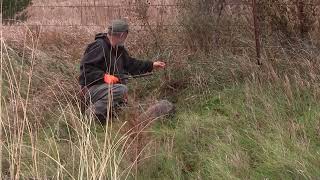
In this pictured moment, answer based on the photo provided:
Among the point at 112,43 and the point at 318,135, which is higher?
the point at 112,43

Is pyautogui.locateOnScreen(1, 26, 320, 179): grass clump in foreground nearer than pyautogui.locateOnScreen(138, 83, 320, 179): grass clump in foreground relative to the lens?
Yes

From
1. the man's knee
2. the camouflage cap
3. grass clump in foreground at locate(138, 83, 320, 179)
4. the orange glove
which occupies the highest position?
the camouflage cap

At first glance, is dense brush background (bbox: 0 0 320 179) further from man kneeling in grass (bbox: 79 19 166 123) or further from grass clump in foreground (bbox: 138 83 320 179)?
man kneeling in grass (bbox: 79 19 166 123)

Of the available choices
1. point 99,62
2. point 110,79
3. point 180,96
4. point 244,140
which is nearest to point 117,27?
point 99,62

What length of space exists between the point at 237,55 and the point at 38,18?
4.34 meters

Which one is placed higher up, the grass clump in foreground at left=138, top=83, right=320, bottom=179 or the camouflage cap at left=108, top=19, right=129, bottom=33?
the camouflage cap at left=108, top=19, right=129, bottom=33

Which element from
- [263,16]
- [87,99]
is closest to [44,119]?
[87,99]

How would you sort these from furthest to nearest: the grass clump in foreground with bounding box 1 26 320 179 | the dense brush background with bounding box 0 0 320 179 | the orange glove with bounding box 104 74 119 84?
the orange glove with bounding box 104 74 119 84 < the dense brush background with bounding box 0 0 320 179 < the grass clump in foreground with bounding box 1 26 320 179

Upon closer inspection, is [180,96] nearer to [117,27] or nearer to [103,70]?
[103,70]

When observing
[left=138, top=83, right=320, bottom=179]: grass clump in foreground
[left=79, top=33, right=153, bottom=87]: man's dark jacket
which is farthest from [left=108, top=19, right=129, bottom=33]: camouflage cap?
[left=138, top=83, right=320, bottom=179]: grass clump in foreground

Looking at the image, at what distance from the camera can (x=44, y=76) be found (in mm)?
6867

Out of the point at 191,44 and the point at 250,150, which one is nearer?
the point at 250,150

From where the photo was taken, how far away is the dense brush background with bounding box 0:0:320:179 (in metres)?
4.09

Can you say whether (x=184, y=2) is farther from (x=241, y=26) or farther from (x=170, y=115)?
(x=170, y=115)
